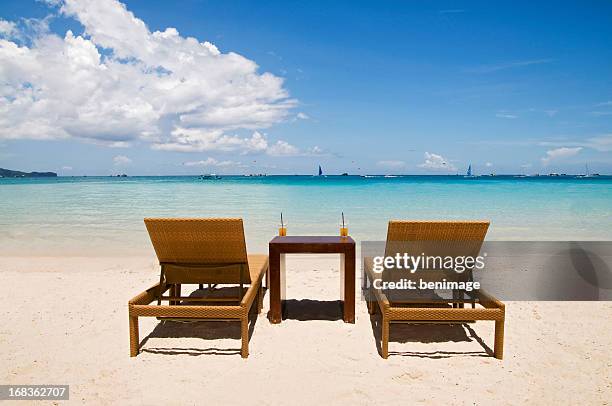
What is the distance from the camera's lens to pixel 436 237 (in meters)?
3.44

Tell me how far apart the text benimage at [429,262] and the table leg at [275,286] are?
3.35 feet

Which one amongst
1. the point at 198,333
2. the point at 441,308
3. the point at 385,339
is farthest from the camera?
the point at 198,333

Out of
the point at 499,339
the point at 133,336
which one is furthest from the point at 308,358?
the point at 499,339

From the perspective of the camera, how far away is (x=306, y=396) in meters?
2.65

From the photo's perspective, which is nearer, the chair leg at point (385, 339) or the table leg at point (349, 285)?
the chair leg at point (385, 339)

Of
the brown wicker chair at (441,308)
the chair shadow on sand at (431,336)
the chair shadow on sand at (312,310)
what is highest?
the brown wicker chair at (441,308)

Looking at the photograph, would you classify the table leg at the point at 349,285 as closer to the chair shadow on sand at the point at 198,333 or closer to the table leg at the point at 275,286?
the table leg at the point at 275,286

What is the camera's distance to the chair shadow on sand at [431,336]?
10.9 feet

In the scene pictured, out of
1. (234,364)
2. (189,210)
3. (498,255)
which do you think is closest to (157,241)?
(234,364)

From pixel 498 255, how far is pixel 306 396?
6.82 meters

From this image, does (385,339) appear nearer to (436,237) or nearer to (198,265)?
(436,237)

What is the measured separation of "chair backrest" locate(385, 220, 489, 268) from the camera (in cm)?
336

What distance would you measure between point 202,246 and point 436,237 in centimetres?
206

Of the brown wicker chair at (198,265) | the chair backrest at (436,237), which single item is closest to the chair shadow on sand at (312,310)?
the brown wicker chair at (198,265)
